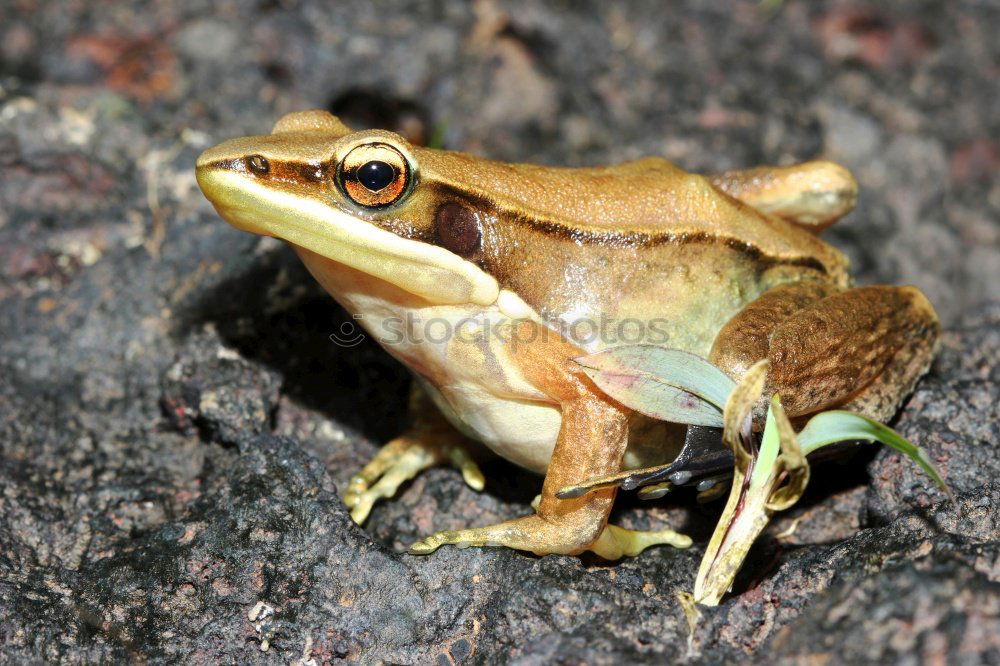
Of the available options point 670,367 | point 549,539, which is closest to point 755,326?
point 670,367

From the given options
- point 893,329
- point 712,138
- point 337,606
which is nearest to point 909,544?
point 893,329

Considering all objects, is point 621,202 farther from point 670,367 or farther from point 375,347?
point 375,347

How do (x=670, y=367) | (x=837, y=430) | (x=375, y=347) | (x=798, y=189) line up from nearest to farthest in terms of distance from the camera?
(x=837, y=430)
(x=670, y=367)
(x=798, y=189)
(x=375, y=347)

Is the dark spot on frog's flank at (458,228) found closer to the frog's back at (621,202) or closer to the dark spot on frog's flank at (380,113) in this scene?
the frog's back at (621,202)

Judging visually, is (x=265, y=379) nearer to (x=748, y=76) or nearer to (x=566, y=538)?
(x=566, y=538)

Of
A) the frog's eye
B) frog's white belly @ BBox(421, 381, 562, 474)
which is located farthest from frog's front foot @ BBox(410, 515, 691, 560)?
the frog's eye

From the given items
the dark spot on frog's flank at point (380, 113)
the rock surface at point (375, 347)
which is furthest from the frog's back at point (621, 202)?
the dark spot on frog's flank at point (380, 113)
